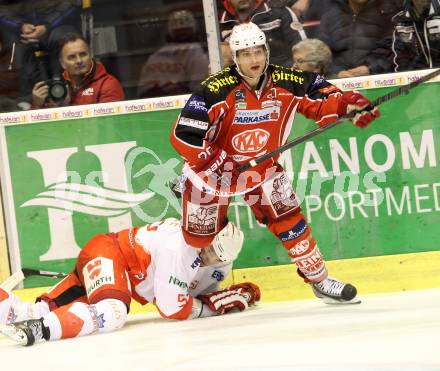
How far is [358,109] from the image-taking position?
15.9 ft

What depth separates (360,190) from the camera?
5.58 meters

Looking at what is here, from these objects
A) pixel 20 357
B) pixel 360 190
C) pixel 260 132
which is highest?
pixel 260 132

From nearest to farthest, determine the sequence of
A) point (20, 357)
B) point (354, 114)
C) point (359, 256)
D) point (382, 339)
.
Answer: point (382, 339) < point (20, 357) < point (354, 114) < point (359, 256)

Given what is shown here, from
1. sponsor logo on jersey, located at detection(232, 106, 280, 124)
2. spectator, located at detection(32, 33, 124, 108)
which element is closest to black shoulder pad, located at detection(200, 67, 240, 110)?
sponsor logo on jersey, located at detection(232, 106, 280, 124)

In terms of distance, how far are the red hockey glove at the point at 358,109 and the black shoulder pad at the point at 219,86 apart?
0.53 m

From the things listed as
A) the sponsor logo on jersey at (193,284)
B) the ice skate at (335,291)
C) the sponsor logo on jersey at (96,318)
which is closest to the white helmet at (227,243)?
the sponsor logo on jersey at (193,284)

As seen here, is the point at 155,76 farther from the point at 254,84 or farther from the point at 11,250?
the point at 11,250

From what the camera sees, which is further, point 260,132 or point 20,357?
point 260,132

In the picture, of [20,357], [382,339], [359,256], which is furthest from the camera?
[359,256]

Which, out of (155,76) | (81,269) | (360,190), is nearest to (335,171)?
(360,190)

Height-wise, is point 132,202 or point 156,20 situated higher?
point 156,20

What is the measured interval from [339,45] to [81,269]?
1863 mm

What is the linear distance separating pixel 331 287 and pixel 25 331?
61.8 inches

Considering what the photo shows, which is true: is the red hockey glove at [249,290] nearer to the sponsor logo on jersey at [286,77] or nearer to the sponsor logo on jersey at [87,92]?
the sponsor logo on jersey at [286,77]
